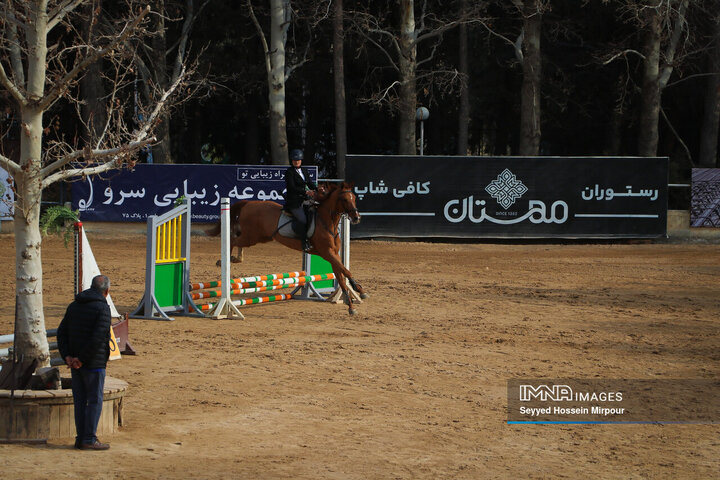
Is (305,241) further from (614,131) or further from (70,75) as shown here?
(614,131)

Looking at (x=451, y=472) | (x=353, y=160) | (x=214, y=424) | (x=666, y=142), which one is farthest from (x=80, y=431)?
(x=666, y=142)

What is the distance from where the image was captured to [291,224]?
15180mm

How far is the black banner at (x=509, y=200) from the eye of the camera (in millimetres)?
26266

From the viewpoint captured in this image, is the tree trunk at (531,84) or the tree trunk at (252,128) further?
the tree trunk at (252,128)

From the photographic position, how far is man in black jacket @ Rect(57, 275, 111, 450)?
7426 millimetres

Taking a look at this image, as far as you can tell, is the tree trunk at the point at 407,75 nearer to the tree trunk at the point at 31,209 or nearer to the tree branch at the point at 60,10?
the tree branch at the point at 60,10

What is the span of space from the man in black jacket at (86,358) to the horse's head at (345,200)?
7.00m

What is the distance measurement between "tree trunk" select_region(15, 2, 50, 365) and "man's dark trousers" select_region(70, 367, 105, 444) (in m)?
1.02

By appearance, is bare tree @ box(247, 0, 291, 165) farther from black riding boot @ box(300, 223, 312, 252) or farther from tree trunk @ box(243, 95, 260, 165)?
black riding boot @ box(300, 223, 312, 252)

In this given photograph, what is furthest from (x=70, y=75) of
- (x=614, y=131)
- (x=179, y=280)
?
(x=614, y=131)

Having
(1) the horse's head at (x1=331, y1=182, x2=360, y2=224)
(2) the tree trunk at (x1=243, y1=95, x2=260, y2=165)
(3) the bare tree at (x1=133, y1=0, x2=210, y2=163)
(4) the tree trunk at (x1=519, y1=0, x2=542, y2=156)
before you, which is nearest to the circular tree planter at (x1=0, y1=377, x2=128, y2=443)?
(1) the horse's head at (x1=331, y1=182, x2=360, y2=224)

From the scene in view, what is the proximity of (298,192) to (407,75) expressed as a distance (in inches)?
640

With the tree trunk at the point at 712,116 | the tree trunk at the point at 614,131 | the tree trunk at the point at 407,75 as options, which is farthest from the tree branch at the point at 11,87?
the tree trunk at the point at 614,131

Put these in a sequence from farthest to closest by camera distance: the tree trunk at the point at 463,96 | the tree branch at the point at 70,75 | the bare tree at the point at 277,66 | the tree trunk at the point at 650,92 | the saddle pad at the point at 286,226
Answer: the tree trunk at the point at 463,96
the bare tree at the point at 277,66
the tree trunk at the point at 650,92
the saddle pad at the point at 286,226
the tree branch at the point at 70,75
